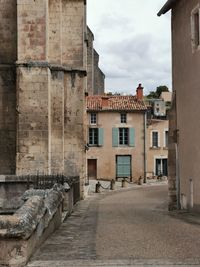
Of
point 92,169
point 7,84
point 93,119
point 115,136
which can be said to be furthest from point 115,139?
point 7,84

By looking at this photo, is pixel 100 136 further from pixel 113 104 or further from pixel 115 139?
pixel 113 104

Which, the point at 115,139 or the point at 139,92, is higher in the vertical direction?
the point at 139,92

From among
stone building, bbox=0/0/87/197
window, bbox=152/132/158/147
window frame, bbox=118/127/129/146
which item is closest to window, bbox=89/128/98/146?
window frame, bbox=118/127/129/146

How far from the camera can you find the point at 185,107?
17.5 meters

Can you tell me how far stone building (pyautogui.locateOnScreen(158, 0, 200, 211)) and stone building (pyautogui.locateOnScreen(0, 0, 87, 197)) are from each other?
6.24 meters

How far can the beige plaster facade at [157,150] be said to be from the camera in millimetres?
49781

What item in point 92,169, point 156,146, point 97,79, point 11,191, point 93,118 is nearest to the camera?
point 11,191

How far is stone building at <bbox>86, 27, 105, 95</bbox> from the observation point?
4709 cm

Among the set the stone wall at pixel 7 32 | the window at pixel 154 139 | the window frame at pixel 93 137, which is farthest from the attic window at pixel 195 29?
the window at pixel 154 139

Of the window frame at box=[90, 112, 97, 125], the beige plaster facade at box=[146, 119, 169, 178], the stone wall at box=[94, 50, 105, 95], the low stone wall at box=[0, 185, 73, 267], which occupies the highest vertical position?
the stone wall at box=[94, 50, 105, 95]

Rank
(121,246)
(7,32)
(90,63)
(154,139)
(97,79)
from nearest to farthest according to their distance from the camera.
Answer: (121,246)
(7,32)
(90,63)
(154,139)
(97,79)

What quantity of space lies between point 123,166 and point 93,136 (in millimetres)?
3777

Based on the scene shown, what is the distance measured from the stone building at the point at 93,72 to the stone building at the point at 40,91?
60.4 ft

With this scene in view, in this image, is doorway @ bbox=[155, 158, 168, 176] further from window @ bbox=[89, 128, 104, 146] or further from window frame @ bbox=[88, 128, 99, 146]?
window frame @ bbox=[88, 128, 99, 146]
